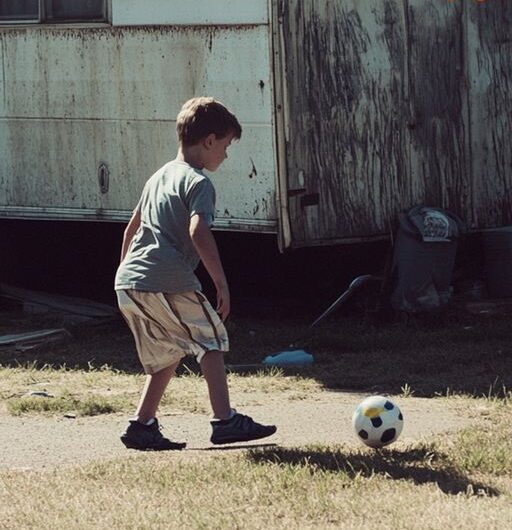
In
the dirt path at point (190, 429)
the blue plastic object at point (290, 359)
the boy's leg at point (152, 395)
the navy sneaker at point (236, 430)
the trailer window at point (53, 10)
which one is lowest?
the dirt path at point (190, 429)

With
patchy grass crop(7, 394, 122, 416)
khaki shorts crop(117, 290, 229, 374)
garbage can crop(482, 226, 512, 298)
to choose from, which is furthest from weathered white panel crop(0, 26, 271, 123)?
khaki shorts crop(117, 290, 229, 374)

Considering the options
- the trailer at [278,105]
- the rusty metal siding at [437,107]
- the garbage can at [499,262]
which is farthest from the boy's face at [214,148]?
the garbage can at [499,262]

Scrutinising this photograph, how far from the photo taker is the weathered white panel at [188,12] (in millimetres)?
9969

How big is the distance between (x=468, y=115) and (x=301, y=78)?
167 cm

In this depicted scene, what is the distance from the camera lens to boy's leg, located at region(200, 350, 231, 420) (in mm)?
6430

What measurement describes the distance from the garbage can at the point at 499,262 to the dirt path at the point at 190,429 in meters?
3.34

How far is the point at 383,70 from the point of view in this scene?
1042cm

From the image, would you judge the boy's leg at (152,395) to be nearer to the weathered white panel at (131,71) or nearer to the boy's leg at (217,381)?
the boy's leg at (217,381)

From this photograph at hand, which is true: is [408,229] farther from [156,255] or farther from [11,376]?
[156,255]

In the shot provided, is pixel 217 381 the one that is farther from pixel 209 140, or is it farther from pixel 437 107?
pixel 437 107

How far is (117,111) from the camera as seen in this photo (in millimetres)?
10711

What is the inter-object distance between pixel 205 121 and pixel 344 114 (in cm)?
399

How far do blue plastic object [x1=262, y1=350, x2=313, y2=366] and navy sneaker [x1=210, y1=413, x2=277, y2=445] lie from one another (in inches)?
101

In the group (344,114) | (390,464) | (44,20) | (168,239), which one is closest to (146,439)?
(168,239)
